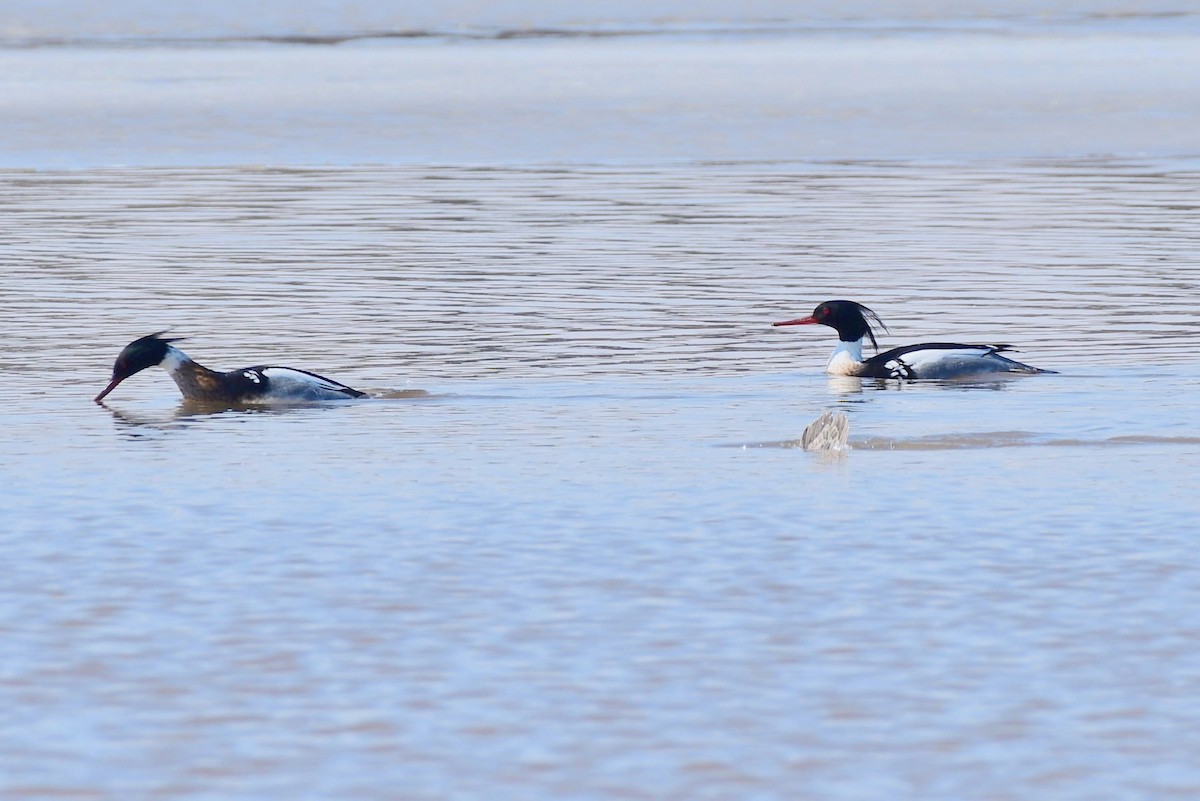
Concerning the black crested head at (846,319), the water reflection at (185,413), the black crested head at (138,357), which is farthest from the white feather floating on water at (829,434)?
the black crested head at (138,357)

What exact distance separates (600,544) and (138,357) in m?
5.10

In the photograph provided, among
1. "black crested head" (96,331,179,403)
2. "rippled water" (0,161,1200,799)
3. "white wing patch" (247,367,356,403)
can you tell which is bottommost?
"rippled water" (0,161,1200,799)

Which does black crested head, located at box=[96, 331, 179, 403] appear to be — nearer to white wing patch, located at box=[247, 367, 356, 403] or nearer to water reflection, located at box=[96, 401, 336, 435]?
water reflection, located at box=[96, 401, 336, 435]

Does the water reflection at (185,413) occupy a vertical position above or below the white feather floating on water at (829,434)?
above

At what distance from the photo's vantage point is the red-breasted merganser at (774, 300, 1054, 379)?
1289 centimetres

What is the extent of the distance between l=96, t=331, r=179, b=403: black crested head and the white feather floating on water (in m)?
4.04

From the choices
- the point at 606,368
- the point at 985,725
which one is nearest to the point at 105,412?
the point at 606,368

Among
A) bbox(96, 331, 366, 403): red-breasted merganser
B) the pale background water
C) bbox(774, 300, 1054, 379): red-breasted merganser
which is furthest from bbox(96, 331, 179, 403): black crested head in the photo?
bbox(774, 300, 1054, 379): red-breasted merganser

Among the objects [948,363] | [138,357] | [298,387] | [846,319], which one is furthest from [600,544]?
[846,319]

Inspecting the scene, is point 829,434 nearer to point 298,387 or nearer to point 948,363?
point 948,363

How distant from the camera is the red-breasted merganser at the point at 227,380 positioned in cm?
1205

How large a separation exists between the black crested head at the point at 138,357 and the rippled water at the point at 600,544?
22 cm

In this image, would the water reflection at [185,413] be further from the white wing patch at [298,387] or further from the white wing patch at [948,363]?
the white wing patch at [948,363]

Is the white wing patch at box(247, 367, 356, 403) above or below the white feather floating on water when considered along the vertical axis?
above
